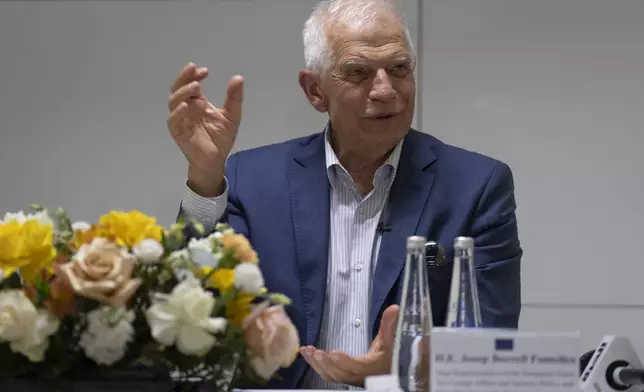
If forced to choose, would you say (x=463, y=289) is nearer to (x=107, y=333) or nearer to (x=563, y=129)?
(x=107, y=333)

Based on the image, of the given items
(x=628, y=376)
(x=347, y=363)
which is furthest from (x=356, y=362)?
(x=628, y=376)

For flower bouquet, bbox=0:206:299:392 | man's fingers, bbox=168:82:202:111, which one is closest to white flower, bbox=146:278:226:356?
flower bouquet, bbox=0:206:299:392

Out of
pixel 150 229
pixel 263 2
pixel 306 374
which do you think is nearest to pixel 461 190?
pixel 306 374

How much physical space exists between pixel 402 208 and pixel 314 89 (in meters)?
0.52

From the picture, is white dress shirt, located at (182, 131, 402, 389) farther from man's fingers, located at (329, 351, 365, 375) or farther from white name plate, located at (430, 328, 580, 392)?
white name plate, located at (430, 328, 580, 392)

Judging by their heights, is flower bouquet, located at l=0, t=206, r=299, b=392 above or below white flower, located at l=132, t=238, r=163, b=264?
below

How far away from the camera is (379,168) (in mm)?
2361

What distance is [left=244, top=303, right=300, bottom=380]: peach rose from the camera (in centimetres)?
117

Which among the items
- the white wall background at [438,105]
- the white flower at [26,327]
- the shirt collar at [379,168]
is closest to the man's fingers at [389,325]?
the white flower at [26,327]

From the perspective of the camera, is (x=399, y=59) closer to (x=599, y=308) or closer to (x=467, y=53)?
(x=467, y=53)

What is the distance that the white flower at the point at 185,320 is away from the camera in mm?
1098

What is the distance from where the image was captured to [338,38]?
243 centimetres

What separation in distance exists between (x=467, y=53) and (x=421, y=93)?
0.71 ft

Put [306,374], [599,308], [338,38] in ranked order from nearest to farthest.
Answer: [306,374] → [338,38] → [599,308]
